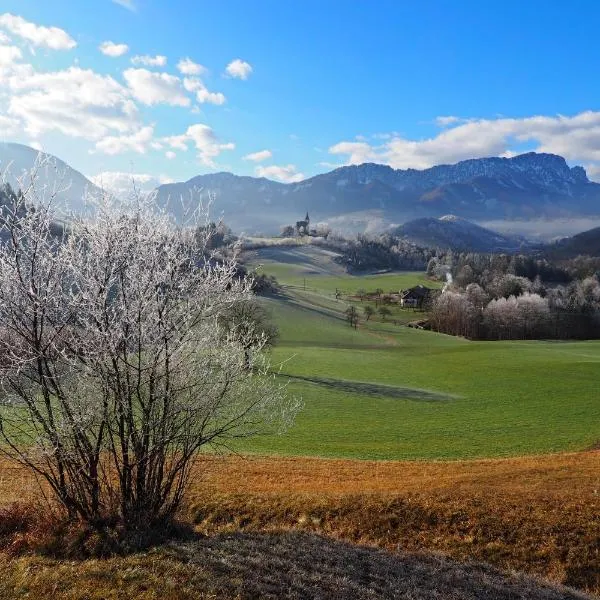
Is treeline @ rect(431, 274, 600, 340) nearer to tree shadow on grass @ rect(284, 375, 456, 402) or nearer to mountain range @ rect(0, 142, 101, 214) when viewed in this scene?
tree shadow on grass @ rect(284, 375, 456, 402)

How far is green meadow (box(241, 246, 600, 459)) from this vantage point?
102 feet

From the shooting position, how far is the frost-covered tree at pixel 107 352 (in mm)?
11969

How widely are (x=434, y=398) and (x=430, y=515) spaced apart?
31.5 metres

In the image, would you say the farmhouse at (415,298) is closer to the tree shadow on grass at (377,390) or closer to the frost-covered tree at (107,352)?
the tree shadow on grass at (377,390)

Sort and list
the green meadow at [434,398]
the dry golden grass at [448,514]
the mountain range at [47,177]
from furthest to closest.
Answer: the green meadow at [434,398], the dry golden grass at [448,514], the mountain range at [47,177]

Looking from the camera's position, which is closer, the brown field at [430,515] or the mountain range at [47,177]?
the mountain range at [47,177]

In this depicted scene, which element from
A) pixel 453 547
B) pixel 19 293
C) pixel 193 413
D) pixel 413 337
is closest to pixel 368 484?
pixel 453 547

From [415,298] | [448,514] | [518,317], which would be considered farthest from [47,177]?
[415,298]

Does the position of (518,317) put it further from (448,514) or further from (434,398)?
(448,514)

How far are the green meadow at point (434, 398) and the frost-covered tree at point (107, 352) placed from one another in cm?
528

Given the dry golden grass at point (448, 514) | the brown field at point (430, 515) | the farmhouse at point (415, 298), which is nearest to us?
the brown field at point (430, 515)

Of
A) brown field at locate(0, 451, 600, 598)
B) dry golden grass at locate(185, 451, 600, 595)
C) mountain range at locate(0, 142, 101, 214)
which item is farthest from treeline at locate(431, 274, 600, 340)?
mountain range at locate(0, 142, 101, 214)

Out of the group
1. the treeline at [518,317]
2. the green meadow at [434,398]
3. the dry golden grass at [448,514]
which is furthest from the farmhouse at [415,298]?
the dry golden grass at [448,514]

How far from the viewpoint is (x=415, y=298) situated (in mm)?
146250
